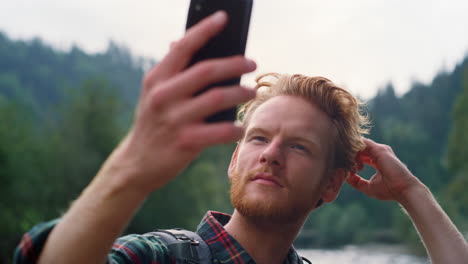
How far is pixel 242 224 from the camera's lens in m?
2.72

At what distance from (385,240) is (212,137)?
56291 mm

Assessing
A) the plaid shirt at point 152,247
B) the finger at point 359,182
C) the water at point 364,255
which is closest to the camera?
the plaid shirt at point 152,247

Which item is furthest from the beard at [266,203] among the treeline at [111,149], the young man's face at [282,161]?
the treeline at [111,149]

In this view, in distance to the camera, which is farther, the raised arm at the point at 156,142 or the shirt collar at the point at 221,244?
the shirt collar at the point at 221,244

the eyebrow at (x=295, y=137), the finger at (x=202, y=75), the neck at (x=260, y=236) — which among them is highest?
the finger at (x=202, y=75)

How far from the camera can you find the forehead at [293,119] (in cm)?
286

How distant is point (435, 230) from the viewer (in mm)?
3148

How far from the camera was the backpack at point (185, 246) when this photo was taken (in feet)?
7.04

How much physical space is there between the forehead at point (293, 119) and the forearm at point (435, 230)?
2.28 ft

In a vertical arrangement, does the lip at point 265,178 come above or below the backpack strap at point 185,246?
above

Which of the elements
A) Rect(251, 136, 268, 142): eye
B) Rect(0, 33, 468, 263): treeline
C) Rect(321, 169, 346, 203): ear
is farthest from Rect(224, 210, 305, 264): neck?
Rect(0, 33, 468, 263): treeline

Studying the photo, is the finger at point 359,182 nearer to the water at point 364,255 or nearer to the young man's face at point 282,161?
the young man's face at point 282,161

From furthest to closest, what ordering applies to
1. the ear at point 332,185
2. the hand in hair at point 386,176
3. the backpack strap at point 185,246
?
the hand in hair at point 386,176
the ear at point 332,185
the backpack strap at point 185,246

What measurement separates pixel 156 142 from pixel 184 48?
21cm
